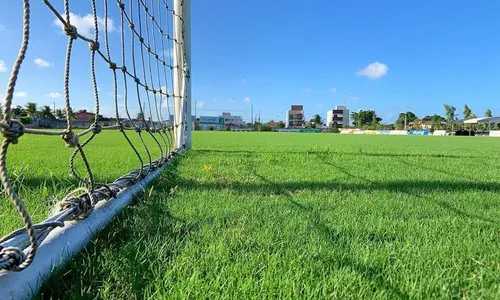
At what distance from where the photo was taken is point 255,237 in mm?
1286

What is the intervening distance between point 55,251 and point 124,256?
187 mm

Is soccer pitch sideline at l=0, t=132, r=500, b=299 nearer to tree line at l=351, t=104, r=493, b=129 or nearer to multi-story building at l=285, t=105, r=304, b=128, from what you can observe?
tree line at l=351, t=104, r=493, b=129

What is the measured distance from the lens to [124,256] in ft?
3.53

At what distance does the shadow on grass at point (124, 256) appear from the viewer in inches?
34.9

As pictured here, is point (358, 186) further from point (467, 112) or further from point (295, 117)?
point (295, 117)

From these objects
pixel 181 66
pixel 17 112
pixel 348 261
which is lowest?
pixel 348 261

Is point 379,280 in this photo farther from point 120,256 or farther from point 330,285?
point 120,256

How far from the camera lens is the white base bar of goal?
80cm

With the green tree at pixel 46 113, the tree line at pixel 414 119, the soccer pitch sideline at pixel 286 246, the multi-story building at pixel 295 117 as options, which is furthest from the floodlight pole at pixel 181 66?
the multi-story building at pixel 295 117

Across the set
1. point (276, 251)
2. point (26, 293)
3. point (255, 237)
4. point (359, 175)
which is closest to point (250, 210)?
point (255, 237)

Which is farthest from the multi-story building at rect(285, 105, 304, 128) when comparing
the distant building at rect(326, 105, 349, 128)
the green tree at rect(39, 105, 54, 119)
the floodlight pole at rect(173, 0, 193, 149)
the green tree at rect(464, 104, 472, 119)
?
the floodlight pole at rect(173, 0, 193, 149)

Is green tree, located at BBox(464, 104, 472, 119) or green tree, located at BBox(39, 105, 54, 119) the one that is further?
green tree, located at BBox(464, 104, 472, 119)

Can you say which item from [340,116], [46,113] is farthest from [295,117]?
[46,113]

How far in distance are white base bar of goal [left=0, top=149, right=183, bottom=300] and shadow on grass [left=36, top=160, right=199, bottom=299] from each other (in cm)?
2
